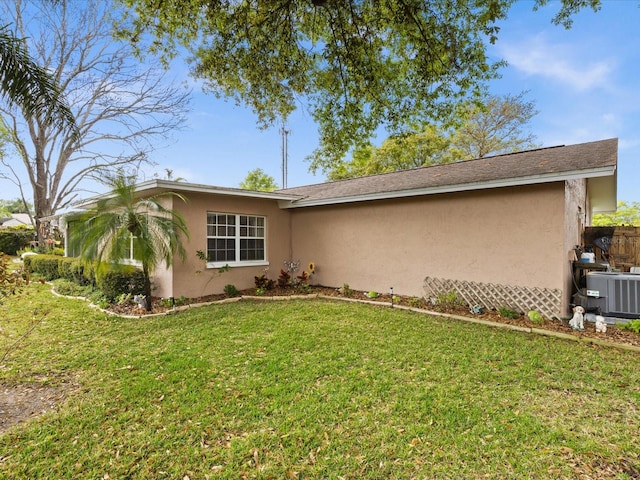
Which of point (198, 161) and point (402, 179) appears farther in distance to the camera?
point (198, 161)

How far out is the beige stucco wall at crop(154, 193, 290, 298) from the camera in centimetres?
835

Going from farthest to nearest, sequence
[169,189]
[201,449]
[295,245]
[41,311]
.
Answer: [295,245]
[169,189]
[41,311]
[201,449]

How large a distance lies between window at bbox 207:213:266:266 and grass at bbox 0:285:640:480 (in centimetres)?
356

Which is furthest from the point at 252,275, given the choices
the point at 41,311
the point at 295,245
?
the point at 41,311

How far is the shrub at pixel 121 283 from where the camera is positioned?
8.07 m

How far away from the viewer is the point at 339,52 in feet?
23.5

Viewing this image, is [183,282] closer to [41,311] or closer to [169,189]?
[169,189]

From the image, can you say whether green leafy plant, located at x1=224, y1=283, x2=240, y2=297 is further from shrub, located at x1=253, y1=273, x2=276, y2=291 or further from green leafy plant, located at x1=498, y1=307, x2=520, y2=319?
green leafy plant, located at x1=498, y1=307, x2=520, y2=319

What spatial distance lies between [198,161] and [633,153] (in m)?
23.9

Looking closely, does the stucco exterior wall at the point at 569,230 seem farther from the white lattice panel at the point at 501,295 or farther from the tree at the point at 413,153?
the tree at the point at 413,153

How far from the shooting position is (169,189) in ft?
26.8

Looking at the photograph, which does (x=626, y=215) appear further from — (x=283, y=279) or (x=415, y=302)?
(x=283, y=279)

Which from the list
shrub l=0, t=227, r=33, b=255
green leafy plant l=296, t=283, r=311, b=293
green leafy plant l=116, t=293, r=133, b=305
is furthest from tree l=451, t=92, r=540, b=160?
shrub l=0, t=227, r=33, b=255

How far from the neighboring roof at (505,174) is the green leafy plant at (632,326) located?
265 centimetres
